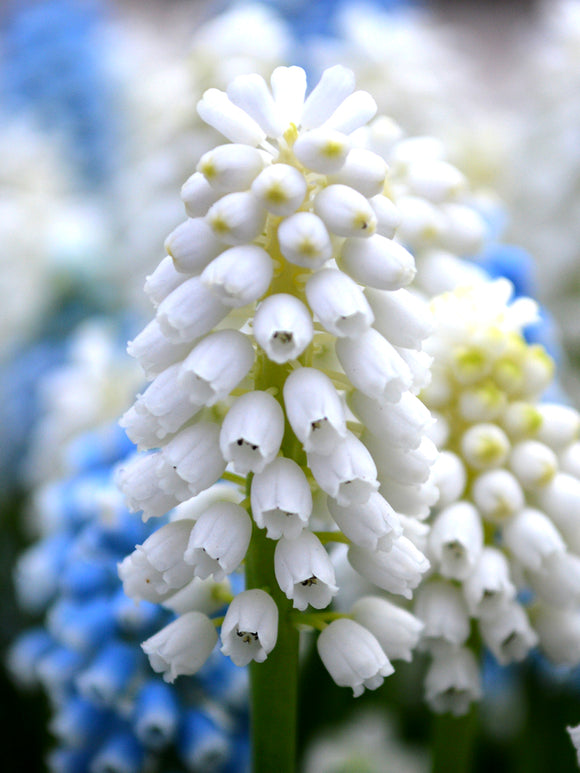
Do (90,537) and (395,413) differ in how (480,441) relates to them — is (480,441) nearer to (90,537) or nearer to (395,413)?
(395,413)

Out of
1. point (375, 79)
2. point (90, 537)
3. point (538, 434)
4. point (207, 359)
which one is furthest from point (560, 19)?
point (207, 359)

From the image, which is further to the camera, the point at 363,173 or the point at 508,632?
the point at 508,632

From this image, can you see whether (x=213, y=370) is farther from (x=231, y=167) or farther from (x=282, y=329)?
(x=231, y=167)

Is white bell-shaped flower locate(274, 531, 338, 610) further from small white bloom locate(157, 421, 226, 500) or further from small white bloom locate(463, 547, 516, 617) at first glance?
small white bloom locate(463, 547, 516, 617)

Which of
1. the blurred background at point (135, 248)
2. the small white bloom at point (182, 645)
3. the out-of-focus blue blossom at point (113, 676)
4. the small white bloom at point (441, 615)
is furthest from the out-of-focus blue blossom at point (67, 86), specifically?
the small white bloom at point (182, 645)

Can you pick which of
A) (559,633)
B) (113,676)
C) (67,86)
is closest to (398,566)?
(559,633)

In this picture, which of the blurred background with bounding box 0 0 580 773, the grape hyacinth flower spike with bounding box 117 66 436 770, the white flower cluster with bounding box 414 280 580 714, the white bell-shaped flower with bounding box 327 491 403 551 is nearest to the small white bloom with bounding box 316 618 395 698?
the grape hyacinth flower spike with bounding box 117 66 436 770
